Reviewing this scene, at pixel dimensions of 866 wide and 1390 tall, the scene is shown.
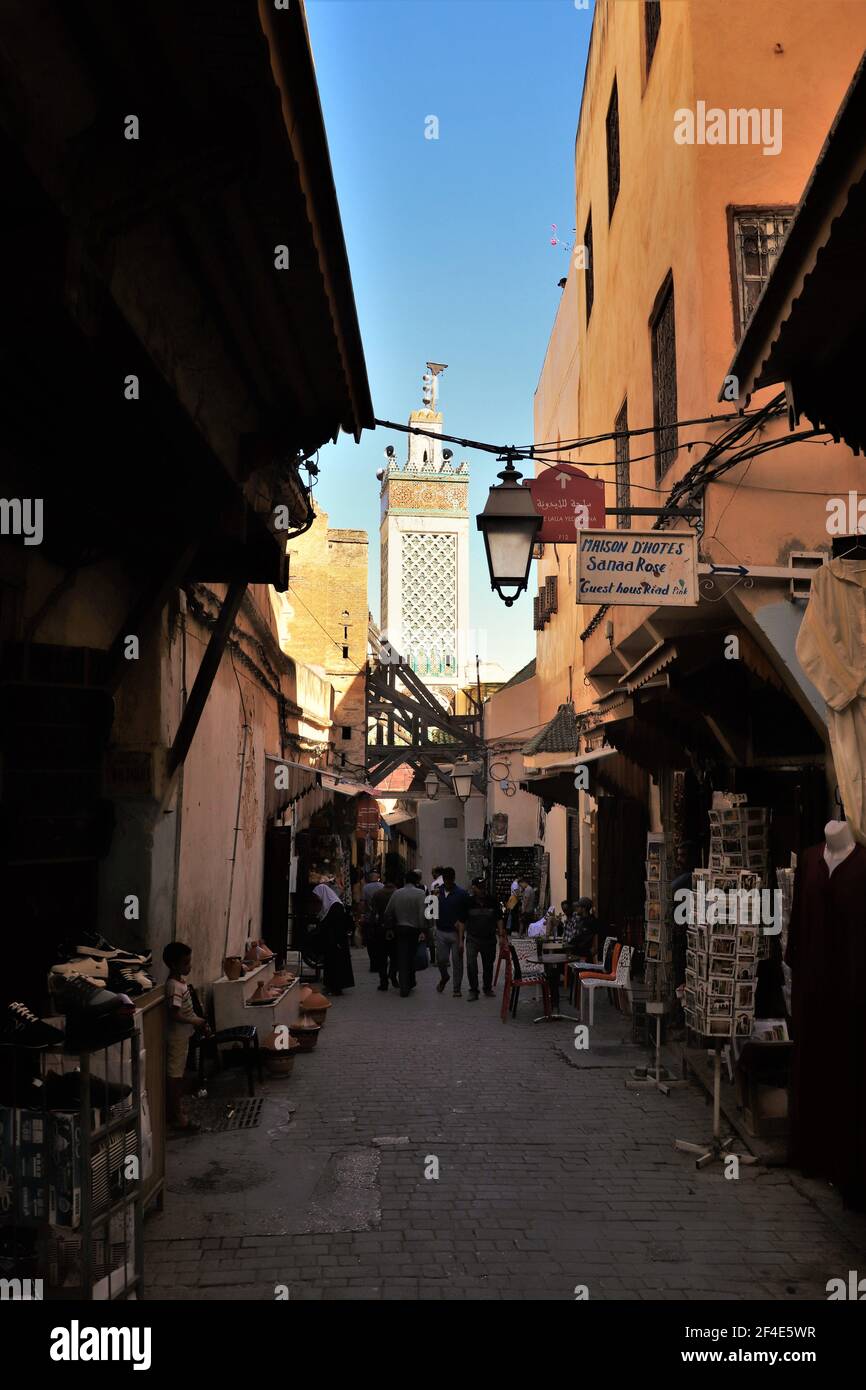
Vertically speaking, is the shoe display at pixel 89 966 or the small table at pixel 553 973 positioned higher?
the shoe display at pixel 89 966

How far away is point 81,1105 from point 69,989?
0.77 meters

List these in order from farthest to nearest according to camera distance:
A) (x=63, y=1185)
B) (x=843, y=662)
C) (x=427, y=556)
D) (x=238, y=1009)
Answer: (x=427, y=556) → (x=238, y=1009) → (x=843, y=662) → (x=63, y=1185)

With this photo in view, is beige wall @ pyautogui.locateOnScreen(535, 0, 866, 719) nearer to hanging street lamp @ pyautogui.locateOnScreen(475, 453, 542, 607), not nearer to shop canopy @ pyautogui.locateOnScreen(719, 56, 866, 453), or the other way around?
hanging street lamp @ pyautogui.locateOnScreen(475, 453, 542, 607)

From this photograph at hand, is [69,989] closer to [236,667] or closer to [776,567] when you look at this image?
[776,567]

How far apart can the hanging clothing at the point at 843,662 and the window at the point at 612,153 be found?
1004cm

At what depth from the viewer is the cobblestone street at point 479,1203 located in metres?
4.83

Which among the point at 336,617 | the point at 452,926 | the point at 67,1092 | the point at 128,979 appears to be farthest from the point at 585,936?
the point at 336,617

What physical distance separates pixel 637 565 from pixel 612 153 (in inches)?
328

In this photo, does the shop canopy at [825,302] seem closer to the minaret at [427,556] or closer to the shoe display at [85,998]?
the shoe display at [85,998]

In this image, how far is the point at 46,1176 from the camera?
13.3 feet

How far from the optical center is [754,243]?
8.87 m

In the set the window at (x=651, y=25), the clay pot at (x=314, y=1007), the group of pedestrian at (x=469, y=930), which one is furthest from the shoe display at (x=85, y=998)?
the window at (x=651, y=25)

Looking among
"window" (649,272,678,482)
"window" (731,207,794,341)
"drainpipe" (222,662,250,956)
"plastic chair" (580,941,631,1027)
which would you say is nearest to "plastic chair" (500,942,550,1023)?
"plastic chair" (580,941,631,1027)

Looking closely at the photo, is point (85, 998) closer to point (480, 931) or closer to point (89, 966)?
point (89, 966)
